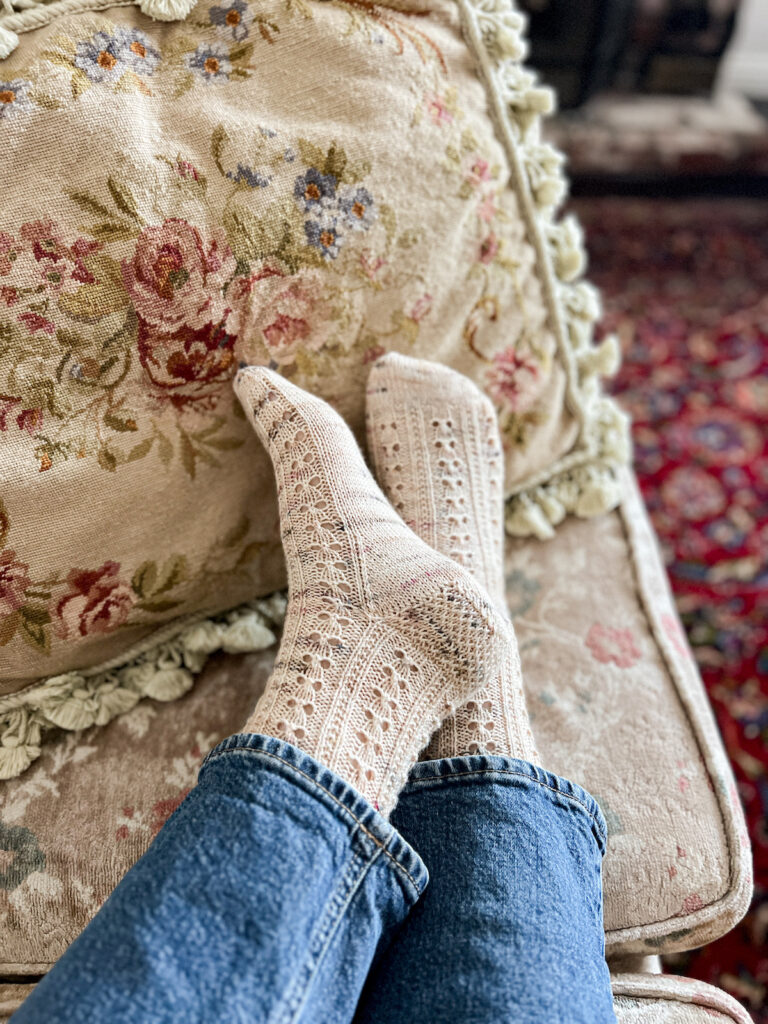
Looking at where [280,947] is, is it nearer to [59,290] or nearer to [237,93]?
[59,290]

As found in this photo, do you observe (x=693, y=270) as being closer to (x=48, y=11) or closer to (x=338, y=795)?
(x=48, y=11)

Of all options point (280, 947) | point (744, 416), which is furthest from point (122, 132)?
point (744, 416)

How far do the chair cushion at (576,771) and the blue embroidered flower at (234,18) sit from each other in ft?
1.77

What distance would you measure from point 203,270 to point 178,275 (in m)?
0.02

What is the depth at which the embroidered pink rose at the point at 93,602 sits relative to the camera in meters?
0.64

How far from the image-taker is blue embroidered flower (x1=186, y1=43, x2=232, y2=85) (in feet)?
2.07

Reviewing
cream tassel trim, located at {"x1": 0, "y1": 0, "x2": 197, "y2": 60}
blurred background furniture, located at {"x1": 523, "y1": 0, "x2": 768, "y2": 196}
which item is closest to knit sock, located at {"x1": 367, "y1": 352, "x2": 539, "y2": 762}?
cream tassel trim, located at {"x1": 0, "y1": 0, "x2": 197, "y2": 60}

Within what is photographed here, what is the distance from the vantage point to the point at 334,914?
469 millimetres

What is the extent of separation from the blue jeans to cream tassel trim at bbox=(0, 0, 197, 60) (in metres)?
0.55

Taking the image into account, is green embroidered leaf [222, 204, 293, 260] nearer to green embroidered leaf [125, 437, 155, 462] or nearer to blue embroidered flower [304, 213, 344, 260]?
blue embroidered flower [304, 213, 344, 260]

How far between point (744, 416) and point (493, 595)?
1.01 metres

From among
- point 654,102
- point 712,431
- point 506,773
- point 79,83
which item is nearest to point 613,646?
point 506,773

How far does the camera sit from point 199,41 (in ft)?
2.08

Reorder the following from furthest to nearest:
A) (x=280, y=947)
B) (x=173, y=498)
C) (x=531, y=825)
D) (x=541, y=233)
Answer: (x=541, y=233) < (x=173, y=498) < (x=531, y=825) < (x=280, y=947)
